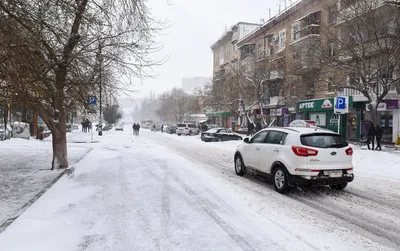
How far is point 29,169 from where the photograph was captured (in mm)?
10641

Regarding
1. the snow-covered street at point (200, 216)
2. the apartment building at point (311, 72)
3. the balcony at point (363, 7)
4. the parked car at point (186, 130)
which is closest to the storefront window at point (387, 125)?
the apartment building at point (311, 72)

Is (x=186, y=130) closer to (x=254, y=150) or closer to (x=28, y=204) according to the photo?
(x=254, y=150)

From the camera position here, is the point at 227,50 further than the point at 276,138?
Yes

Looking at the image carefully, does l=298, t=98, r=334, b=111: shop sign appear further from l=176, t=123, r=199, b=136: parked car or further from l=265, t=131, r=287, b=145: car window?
l=265, t=131, r=287, b=145: car window

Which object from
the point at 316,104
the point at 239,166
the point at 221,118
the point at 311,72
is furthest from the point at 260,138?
the point at 221,118

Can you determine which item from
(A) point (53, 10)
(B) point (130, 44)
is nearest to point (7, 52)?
(A) point (53, 10)

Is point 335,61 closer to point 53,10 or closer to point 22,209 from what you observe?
point 53,10

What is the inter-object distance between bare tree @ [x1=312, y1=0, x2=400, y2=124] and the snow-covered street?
33.2ft

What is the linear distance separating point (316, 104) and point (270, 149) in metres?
22.4

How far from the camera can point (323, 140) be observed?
8.08 metres

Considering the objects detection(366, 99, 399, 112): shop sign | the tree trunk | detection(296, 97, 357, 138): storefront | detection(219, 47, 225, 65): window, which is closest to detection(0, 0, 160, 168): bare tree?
the tree trunk

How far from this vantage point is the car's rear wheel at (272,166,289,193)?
7953mm

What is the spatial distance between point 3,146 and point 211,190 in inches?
577

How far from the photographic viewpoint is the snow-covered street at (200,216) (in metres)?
4.65
